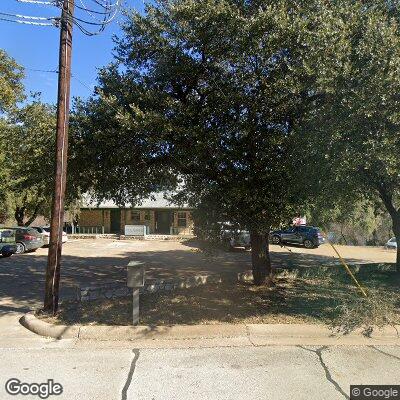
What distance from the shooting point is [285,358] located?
241 inches

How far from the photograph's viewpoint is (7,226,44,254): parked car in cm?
2247

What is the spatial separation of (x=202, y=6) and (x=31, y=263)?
13107mm

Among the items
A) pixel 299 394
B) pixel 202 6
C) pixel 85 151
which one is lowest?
pixel 299 394

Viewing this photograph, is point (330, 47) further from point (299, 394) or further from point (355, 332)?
point (299, 394)

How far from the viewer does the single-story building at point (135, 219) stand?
39.2m

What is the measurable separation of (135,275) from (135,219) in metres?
33.2

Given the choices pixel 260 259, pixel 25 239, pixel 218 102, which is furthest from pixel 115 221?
pixel 218 102

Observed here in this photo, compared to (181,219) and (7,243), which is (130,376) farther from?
(181,219)

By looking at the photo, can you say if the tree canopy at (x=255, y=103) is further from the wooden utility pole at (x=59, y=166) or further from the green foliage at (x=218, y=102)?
the wooden utility pole at (x=59, y=166)

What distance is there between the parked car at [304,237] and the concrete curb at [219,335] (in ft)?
72.2

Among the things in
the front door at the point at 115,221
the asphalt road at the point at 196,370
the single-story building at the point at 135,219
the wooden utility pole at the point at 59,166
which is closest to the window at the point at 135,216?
the single-story building at the point at 135,219

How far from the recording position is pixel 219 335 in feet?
23.5

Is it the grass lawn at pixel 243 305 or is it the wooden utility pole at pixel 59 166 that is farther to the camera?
the wooden utility pole at pixel 59 166

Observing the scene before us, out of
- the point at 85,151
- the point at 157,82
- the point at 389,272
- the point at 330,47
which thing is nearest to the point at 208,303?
the point at 85,151
